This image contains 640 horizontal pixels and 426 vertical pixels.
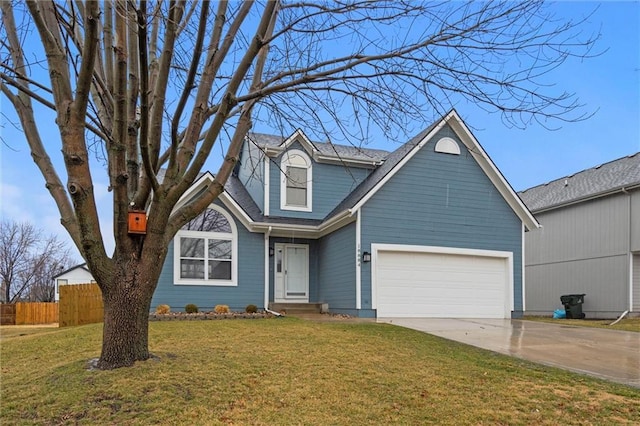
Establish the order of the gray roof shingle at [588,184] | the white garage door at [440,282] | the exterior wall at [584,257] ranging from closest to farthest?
1. the white garage door at [440,282]
2. the exterior wall at [584,257]
3. the gray roof shingle at [588,184]

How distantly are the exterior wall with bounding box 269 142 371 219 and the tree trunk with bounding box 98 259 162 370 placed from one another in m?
10.6

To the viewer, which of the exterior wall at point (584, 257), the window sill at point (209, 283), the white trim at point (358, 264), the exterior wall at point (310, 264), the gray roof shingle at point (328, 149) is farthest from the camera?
the exterior wall at point (584, 257)

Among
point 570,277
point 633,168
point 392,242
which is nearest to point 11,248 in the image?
point 392,242

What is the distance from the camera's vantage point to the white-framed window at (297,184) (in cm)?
1648

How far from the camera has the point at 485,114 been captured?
5855 millimetres

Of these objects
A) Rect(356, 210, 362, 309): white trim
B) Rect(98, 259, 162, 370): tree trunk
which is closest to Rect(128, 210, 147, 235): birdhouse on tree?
Rect(98, 259, 162, 370): tree trunk

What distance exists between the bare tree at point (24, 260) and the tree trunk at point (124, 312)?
1582 inches

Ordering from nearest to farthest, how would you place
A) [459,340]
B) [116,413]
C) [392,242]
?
[116,413]
[459,340]
[392,242]

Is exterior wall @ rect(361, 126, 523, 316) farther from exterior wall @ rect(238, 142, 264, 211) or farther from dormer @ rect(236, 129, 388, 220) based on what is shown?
exterior wall @ rect(238, 142, 264, 211)

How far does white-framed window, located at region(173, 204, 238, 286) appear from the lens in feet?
47.3

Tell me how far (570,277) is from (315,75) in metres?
18.2

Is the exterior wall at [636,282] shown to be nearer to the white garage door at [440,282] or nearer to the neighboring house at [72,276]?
the white garage door at [440,282]

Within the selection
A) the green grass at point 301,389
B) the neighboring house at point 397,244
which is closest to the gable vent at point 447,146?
the neighboring house at point 397,244

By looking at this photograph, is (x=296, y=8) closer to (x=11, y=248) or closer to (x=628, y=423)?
(x=628, y=423)
